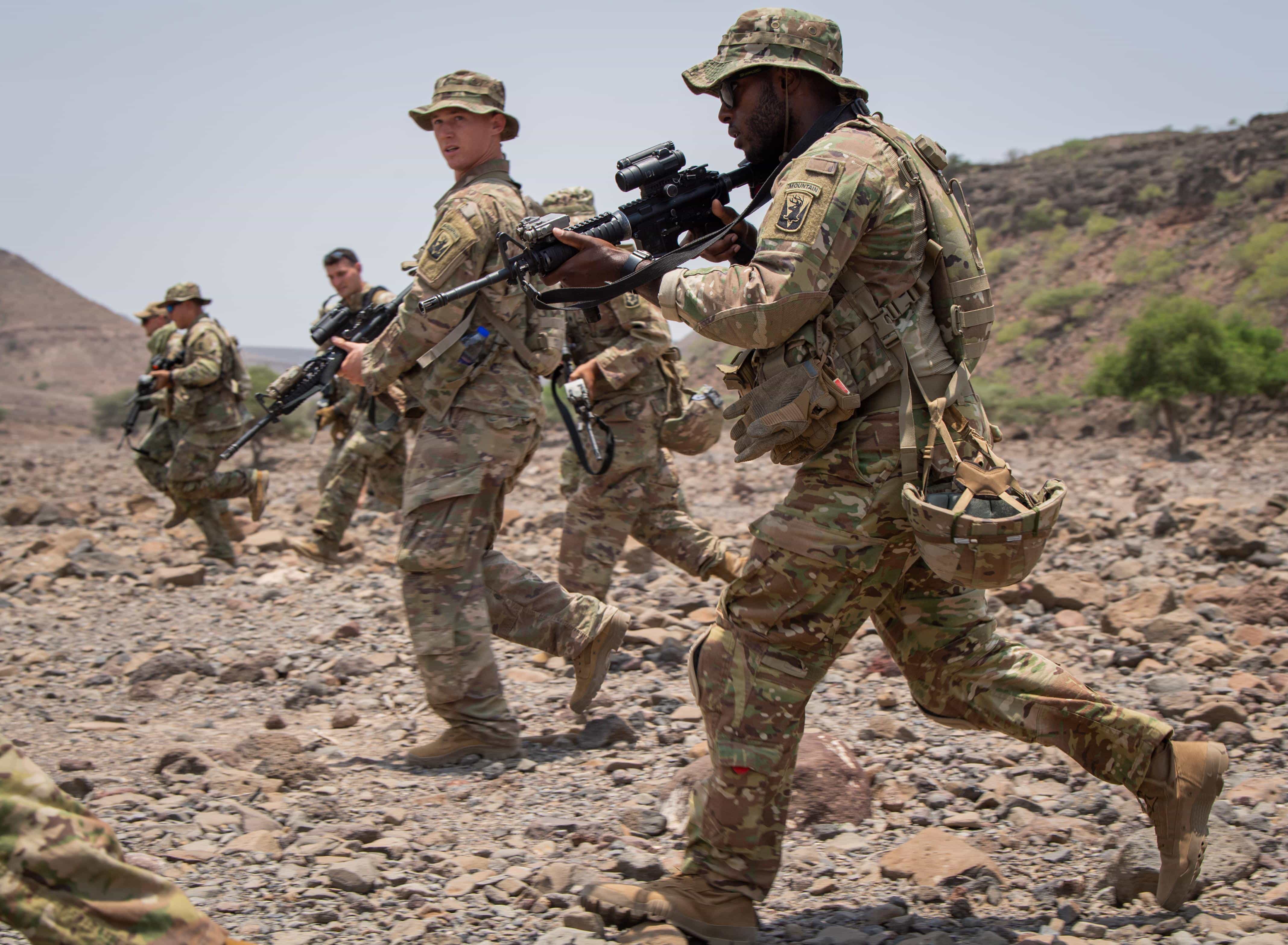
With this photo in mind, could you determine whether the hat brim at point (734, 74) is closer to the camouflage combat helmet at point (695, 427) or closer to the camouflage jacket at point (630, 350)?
the camouflage jacket at point (630, 350)

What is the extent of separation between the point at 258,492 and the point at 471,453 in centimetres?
561

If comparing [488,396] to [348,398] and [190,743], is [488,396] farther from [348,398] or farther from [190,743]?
[348,398]

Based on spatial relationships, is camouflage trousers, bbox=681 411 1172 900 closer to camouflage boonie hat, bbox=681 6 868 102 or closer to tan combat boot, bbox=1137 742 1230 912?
tan combat boot, bbox=1137 742 1230 912

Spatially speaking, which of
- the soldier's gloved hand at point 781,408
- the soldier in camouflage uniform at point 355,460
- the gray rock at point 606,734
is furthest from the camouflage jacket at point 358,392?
the soldier's gloved hand at point 781,408

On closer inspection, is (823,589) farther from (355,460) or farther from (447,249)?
(355,460)

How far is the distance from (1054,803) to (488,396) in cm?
236

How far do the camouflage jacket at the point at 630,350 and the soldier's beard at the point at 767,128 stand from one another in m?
2.51

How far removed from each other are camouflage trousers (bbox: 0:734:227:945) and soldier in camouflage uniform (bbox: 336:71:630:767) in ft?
6.98

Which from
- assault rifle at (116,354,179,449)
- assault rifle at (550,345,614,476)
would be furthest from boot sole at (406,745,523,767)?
assault rifle at (116,354,179,449)

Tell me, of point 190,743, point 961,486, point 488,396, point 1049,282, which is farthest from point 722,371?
point 1049,282

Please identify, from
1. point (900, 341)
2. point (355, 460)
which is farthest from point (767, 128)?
point (355, 460)

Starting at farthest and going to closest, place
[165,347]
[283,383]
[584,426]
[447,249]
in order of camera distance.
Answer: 1. [165,347]
2. [283,383]
3. [584,426]
4. [447,249]

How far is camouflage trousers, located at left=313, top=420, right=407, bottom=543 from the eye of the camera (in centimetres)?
809

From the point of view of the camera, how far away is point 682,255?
2.89 metres
